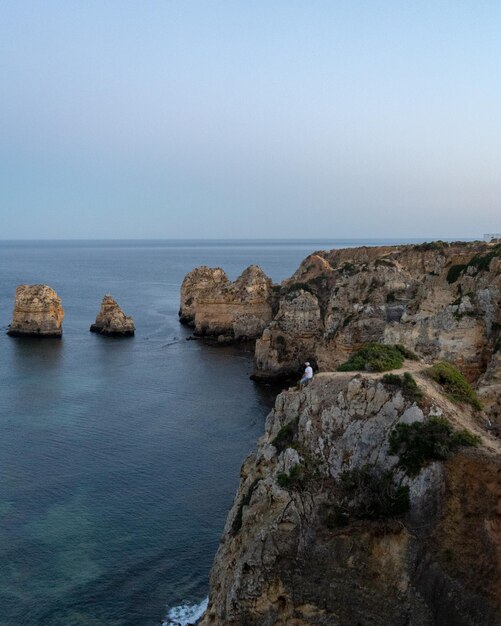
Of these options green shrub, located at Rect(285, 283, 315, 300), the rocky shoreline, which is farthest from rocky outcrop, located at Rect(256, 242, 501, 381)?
the rocky shoreline

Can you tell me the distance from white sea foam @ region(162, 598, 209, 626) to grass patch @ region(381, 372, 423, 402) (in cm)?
1209

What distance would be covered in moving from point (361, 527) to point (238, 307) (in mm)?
70484

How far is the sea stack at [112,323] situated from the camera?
291 feet

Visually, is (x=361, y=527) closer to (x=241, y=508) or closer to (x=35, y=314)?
(x=241, y=508)

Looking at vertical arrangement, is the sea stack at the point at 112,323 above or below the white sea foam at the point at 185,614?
above

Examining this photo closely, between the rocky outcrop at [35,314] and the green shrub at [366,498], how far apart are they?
74.8 m

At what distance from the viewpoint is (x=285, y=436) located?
20688 mm

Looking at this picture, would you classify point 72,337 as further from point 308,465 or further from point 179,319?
point 308,465

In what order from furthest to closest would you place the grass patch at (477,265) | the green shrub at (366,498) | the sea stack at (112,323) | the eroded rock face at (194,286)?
the eroded rock face at (194,286) < the sea stack at (112,323) < the grass patch at (477,265) < the green shrub at (366,498)

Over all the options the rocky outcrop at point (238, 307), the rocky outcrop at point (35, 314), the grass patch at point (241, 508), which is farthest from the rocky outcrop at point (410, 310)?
the rocky outcrop at point (35, 314)

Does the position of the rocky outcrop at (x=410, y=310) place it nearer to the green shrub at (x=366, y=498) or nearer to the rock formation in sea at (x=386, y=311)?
the rock formation in sea at (x=386, y=311)

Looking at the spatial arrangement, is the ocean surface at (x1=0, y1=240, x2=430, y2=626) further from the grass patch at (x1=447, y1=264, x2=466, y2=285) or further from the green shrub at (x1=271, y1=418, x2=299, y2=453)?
the grass patch at (x1=447, y1=264, x2=466, y2=285)

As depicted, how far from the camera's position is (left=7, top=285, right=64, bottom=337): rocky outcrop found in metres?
87.0

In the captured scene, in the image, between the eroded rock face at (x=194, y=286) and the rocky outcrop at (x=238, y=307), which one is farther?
the eroded rock face at (x=194, y=286)
